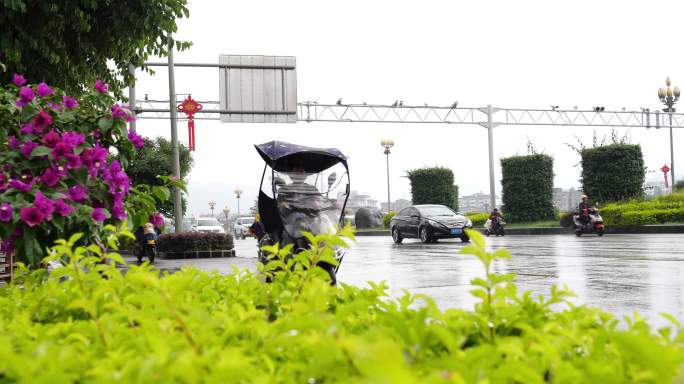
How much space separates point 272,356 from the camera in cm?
168

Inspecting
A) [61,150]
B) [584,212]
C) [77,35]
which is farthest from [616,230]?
[61,150]

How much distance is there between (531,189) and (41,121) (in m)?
32.9

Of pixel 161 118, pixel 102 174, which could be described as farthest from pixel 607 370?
pixel 161 118

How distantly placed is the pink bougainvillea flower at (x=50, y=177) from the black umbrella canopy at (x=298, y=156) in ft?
19.5

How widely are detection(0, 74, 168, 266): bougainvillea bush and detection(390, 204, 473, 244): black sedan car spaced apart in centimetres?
2031

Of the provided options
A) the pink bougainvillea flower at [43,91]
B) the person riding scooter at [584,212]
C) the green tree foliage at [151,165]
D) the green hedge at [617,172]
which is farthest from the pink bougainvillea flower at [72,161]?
the green tree foliage at [151,165]

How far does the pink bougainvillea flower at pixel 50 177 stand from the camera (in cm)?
388

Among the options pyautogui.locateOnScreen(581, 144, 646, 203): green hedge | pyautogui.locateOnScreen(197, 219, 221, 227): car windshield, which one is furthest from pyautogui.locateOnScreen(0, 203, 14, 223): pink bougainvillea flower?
pyautogui.locateOnScreen(197, 219, 221, 227): car windshield

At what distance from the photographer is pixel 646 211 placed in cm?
2708

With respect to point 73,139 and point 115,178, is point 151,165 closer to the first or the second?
point 115,178

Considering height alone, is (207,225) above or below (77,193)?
below

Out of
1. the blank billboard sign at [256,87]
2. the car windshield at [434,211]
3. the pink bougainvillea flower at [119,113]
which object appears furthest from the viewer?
the car windshield at [434,211]

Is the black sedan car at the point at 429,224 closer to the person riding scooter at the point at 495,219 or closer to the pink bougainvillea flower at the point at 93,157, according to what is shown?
the person riding scooter at the point at 495,219

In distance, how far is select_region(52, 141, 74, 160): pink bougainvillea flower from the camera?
154 inches
